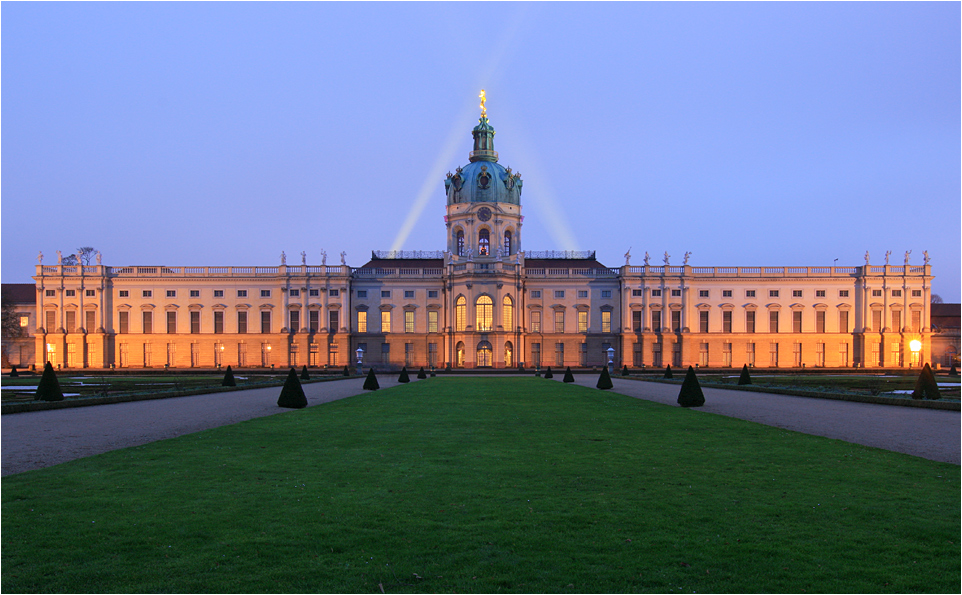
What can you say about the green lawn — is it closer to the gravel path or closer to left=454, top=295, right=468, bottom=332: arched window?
the gravel path

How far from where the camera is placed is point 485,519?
8.00 metres

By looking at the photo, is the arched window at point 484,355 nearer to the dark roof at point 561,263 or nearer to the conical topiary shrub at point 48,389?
the dark roof at point 561,263

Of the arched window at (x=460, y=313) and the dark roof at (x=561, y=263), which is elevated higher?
the dark roof at (x=561, y=263)

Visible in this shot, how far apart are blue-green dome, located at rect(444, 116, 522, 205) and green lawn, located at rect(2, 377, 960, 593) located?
220 feet

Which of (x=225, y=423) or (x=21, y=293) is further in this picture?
(x=21, y=293)

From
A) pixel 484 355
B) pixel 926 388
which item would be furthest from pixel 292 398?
pixel 484 355

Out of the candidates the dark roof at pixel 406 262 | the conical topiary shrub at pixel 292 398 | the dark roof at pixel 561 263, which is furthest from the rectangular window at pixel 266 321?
the conical topiary shrub at pixel 292 398

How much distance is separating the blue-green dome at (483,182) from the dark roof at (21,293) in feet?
165

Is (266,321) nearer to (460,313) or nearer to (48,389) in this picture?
(460,313)

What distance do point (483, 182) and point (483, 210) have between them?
3286mm

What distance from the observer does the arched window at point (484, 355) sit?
236 feet

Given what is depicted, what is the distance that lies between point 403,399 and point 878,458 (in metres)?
17.5

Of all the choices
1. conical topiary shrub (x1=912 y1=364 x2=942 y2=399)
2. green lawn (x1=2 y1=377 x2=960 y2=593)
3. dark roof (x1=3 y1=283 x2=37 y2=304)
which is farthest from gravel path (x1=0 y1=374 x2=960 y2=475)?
dark roof (x1=3 y1=283 x2=37 y2=304)

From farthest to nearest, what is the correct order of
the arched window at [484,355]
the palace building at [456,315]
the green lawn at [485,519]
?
the palace building at [456,315] → the arched window at [484,355] → the green lawn at [485,519]
